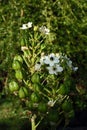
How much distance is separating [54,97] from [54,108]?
57 millimetres

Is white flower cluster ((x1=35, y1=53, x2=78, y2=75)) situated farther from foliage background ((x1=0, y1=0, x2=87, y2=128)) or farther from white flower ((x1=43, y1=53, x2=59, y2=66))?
foliage background ((x1=0, y1=0, x2=87, y2=128))

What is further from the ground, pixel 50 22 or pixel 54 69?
pixel 54 69

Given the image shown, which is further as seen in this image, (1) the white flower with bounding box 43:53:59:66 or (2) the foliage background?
(2) the foliage background

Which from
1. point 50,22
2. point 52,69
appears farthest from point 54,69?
point 50,22

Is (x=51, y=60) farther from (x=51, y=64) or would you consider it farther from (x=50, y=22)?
(x=50, y=22)

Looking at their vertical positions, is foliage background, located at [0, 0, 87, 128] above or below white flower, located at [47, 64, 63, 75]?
below

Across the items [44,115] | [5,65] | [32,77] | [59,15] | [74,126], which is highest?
[32,77]

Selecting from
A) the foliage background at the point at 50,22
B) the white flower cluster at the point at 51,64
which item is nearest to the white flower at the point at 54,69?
the white flower cluster at the point at 51,64

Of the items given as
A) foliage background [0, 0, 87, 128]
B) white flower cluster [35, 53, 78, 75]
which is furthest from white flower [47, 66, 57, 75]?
foliage background [0, 0, 87, 128]

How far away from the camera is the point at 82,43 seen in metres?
5.73

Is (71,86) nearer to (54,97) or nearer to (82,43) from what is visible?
(54,97)

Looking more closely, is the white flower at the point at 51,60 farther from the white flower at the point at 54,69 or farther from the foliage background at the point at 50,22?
the foliage background at the point at 50,22

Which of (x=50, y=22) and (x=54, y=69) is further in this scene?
(x=50, y=22)

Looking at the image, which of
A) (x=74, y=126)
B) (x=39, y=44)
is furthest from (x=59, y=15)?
(x=39, y=44)
